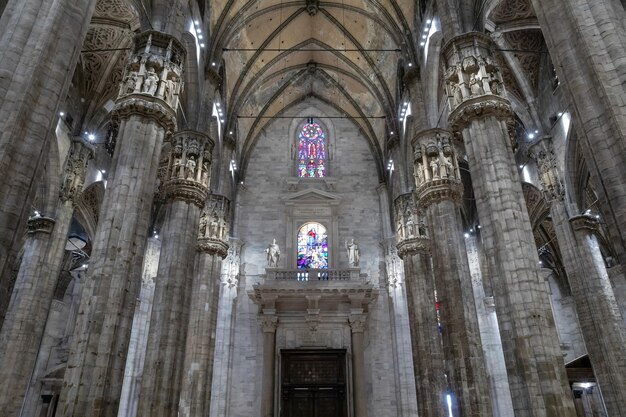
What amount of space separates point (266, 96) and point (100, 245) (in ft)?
62.3

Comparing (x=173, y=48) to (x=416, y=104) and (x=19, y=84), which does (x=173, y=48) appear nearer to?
(x=19, y=84)

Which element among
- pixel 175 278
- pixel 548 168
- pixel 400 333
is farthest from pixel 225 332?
pixel 548 168

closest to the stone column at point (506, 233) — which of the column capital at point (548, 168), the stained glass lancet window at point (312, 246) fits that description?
the column capital at point (548, 168)

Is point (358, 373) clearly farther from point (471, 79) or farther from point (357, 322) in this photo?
point (471, 79)

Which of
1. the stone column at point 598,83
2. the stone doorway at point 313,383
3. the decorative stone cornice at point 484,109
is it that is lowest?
the stone doorway at point 313,383

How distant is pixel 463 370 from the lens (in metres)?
13.1

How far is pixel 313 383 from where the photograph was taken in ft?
71.3

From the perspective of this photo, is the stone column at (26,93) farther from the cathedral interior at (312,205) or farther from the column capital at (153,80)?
the column capital at (153,80)

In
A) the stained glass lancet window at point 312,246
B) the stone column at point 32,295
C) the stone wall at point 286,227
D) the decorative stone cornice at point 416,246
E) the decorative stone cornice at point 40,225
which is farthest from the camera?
the stained glass lancet window at point 312,246

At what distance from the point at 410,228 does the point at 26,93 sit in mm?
15634

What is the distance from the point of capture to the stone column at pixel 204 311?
17281mm

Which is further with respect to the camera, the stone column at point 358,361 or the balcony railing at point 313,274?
the balcony railing at point 313,274

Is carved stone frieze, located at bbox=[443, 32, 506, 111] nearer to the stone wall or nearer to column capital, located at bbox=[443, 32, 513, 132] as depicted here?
column capital, located at bbox=[443, 32, 513, 132]

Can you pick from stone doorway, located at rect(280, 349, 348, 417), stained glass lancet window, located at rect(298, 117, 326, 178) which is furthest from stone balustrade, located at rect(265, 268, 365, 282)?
stained glass lancet window, located at rect(298, 117, 326, 178)
